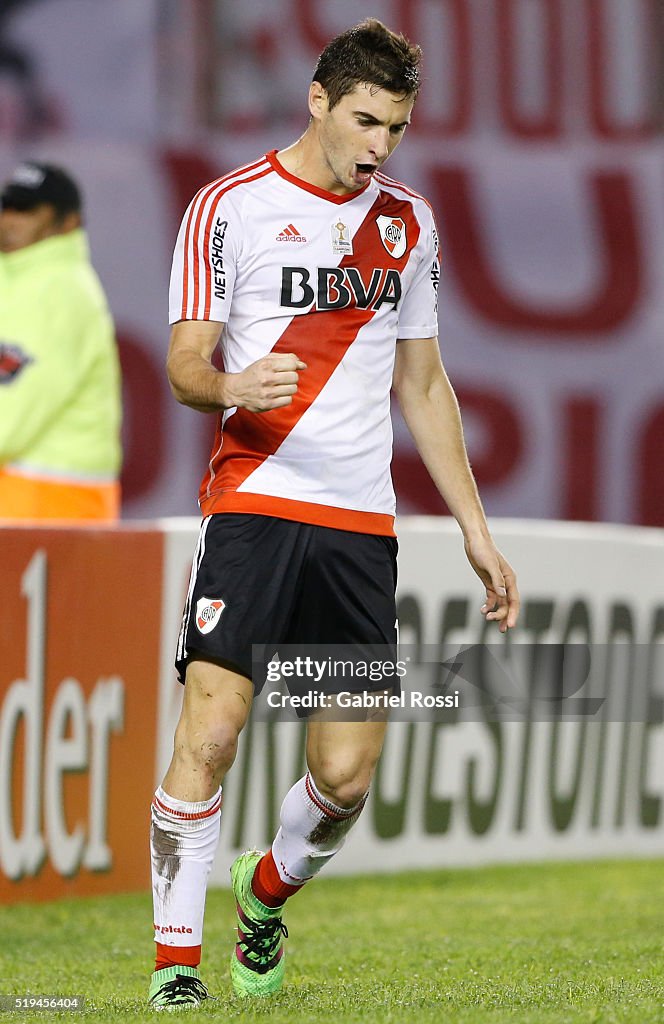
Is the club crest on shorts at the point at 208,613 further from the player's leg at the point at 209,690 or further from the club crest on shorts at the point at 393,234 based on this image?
the club crest on shorts at the point at 393,234

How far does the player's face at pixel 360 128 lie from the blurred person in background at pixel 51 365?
10.3ft

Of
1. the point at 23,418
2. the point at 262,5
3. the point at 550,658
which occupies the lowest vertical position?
the point at 550,658

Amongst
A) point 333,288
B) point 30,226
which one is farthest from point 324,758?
point 30,226

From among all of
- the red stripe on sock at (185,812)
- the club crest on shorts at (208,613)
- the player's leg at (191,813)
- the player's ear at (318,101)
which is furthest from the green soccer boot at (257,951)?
the player's ear at (318,101)

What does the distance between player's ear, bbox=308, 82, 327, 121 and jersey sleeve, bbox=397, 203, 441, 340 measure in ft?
1.41

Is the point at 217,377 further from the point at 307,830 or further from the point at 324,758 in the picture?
the point at 307,830

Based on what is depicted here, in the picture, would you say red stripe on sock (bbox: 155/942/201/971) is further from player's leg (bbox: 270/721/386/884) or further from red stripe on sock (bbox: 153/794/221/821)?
player's leg (bbox: 270/721/386/884)

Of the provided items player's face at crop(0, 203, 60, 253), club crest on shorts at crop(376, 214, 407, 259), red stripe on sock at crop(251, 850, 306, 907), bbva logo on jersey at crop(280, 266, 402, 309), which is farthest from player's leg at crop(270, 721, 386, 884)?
player's face at crop(0, 203, 60, 253)

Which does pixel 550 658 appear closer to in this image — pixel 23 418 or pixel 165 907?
pixel 23 418

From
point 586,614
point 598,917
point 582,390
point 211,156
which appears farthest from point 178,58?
point 598,917

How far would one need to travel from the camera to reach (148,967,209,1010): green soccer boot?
4281 millimetres

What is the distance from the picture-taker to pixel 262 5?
13.1 m

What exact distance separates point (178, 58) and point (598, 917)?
25.9 feet

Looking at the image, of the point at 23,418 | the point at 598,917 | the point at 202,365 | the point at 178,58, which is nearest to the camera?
the point at 202,365
